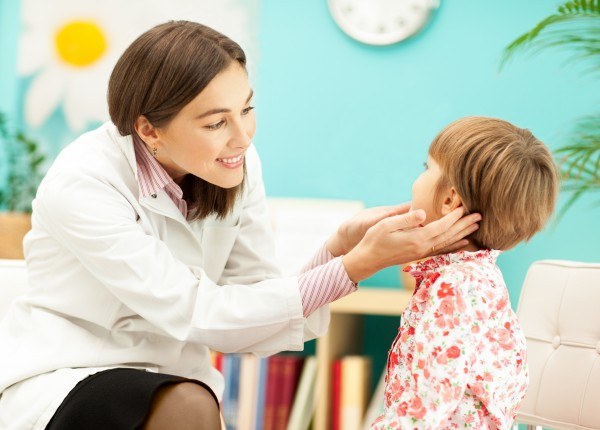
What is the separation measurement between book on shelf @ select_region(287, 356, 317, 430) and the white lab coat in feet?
4.00

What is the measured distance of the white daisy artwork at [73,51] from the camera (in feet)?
11.8

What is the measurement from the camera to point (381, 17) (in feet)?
10.6

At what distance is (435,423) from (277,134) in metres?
2.17

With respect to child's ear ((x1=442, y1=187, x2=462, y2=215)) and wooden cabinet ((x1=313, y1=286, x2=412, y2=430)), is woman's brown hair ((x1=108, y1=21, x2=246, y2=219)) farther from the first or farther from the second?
wooden cabinet ((x1=313, y1=286, x2=412, y2=430))

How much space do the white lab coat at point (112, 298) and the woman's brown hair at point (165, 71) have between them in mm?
100

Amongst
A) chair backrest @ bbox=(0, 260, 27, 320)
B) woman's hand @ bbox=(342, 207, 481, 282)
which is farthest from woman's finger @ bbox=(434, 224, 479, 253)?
chair backrest @ bbox=(0, 260, 27, 320)

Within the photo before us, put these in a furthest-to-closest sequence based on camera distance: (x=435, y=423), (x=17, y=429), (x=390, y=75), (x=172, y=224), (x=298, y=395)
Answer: (x=390, y=75) < (x=298, y=395) < (x=172, y=224) < (x=17, y=429) < (x=435, y=423)

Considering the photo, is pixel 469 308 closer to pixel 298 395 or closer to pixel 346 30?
pixel 298 395

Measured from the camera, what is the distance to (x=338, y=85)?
10.8 ft

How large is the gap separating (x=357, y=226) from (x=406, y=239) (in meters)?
0.28

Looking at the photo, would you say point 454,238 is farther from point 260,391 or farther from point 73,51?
point 73,51

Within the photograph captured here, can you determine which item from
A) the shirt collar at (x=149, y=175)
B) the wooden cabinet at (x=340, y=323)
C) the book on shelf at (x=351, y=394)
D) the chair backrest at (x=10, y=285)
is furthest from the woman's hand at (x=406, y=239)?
the book on shelf at (x=351, y=394)

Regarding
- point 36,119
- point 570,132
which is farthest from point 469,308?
point 36,119

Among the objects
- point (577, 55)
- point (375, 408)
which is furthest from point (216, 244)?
point (577, 55)
